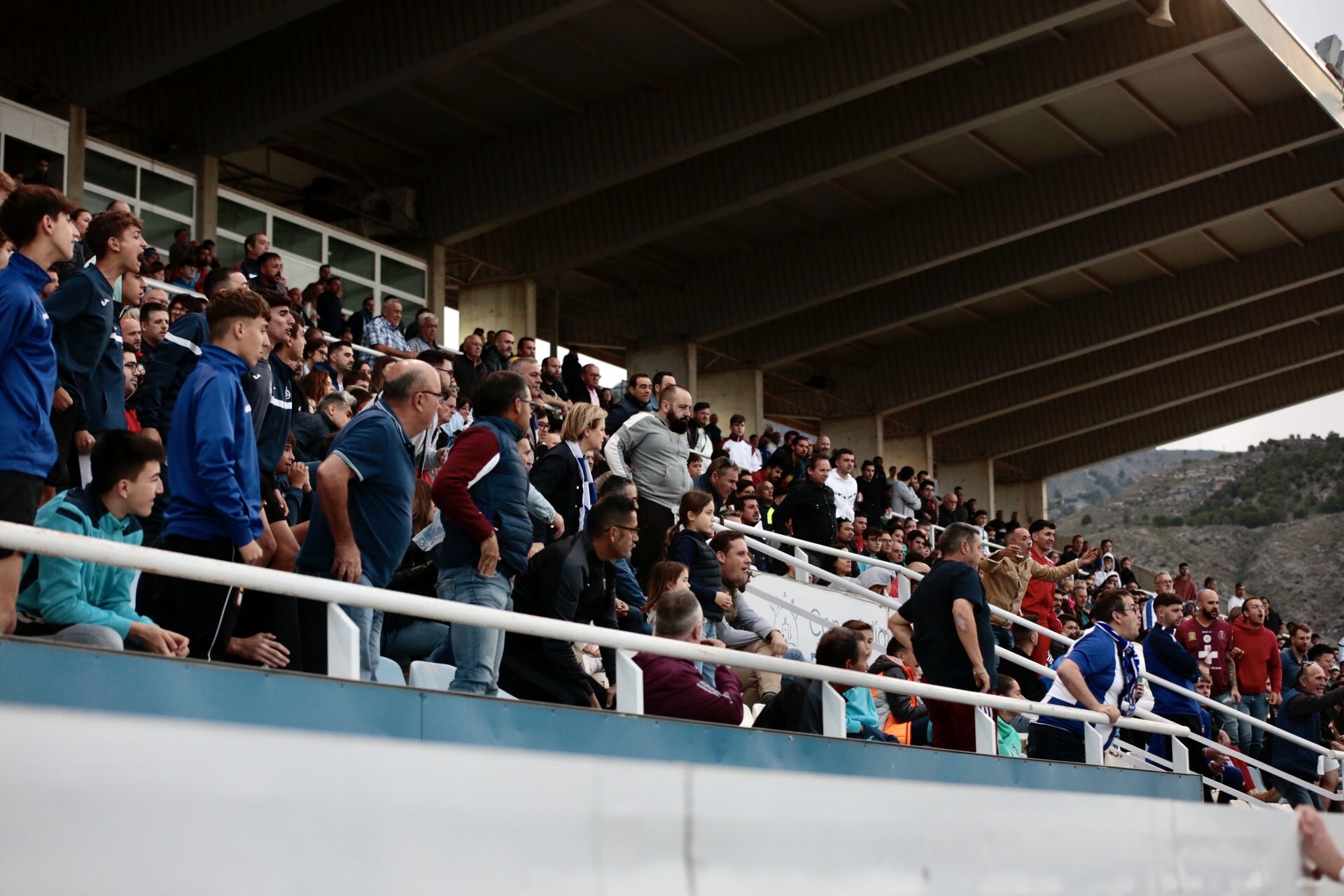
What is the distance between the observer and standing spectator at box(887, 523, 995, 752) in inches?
299

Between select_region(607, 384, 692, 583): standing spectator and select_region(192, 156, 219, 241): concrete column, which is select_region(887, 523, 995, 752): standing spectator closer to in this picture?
select_region(607, 384, 692, 583): standing spectator

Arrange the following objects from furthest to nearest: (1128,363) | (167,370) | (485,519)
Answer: (1128,363)
(167,370)
(485,519)

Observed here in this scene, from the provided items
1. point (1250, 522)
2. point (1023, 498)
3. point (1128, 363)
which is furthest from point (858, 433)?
point (1250, 522)

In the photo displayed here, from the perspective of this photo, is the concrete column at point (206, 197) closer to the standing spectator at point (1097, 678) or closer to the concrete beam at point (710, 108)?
the concrete beam at point (710, 108)

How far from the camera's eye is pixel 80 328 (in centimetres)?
531

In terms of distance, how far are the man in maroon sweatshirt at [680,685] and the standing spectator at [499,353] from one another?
8.96 m

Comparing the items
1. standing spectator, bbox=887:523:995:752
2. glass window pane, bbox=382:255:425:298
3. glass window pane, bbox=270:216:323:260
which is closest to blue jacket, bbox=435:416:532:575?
standing spectator, bbox=887:523:995:752

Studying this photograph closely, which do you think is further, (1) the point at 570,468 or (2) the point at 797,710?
(1) the point at 570,468

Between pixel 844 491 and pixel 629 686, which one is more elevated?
pixel 844 491

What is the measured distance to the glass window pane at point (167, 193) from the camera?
1873 centimetres

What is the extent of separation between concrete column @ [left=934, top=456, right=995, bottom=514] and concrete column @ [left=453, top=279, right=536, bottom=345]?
1666 centimetres

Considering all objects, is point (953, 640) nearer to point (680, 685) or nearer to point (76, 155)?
point (680, 685)

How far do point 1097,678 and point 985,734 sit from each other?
135 centimetres

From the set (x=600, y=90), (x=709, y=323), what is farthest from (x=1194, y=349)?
(x=600, y=90)
